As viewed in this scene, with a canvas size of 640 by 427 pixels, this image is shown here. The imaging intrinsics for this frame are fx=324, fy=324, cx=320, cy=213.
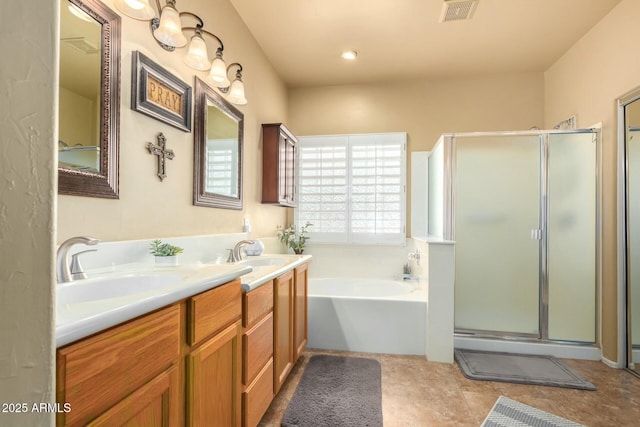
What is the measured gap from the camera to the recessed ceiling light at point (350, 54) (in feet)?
9.87

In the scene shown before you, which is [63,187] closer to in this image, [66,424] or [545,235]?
Result: [66,424]

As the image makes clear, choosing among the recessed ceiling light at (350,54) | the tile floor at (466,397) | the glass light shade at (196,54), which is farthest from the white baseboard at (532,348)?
the glass light shade at (196,54)

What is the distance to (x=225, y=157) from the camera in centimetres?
225

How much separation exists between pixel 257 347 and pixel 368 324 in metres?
1.37

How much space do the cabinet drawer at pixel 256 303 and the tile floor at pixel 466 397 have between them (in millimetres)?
647

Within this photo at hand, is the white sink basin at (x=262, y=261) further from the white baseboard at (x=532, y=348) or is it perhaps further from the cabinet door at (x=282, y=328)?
the white baseboard at (x=532, y=348)

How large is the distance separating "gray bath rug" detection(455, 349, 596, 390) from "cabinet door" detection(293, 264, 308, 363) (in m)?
1.18

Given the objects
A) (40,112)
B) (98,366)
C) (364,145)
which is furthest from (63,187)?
(364,145)

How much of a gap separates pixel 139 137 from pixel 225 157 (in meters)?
0.77

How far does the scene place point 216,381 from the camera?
115 cm

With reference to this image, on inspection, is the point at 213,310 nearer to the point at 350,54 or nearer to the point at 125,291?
the point at 125,291

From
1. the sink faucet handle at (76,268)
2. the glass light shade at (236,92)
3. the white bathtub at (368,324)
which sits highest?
the glass light shade at (236,92)

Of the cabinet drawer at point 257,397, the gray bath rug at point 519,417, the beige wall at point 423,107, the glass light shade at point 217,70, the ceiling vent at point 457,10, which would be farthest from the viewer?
the beige wall at point 423,107

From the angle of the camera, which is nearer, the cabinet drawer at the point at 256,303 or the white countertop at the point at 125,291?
the white countertop at the point at 125,291
